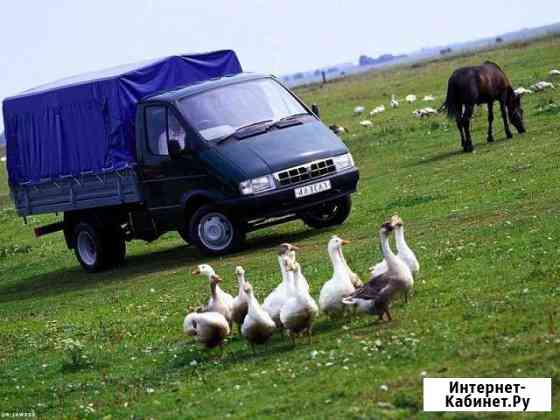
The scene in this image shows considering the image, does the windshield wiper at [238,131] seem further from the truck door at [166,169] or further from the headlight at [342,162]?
the headlight at [342,162]

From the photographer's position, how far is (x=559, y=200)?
18.5m

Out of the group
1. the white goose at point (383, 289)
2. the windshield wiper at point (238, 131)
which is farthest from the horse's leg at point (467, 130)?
the white goose at point (383, 289)

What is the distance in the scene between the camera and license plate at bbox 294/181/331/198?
19812mm

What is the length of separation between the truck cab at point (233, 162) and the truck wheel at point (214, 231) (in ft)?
0.05

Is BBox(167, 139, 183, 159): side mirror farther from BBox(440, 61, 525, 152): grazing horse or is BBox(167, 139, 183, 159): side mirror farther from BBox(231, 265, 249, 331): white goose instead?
BBox(440, 61, 525, 152): grazing horse

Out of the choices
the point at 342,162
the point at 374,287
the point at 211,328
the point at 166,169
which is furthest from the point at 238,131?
the point at 374,287

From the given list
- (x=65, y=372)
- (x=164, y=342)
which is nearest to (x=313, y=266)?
(x=164, y=342)

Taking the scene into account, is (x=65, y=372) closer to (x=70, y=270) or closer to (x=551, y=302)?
(x=551, y=302)

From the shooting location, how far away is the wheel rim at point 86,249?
23.1 meters

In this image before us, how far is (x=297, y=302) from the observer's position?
38.9ft

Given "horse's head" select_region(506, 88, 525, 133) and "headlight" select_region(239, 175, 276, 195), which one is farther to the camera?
"horse's head" select_region(506, 88, 525, 133)

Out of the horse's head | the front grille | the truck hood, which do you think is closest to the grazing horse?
the horse's head

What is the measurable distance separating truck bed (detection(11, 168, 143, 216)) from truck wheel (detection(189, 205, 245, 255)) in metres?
1.40

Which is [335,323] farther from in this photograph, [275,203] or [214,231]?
[214,231]
